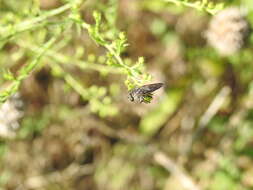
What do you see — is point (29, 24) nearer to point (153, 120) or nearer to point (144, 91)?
point (144, 91)

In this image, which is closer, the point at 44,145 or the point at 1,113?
the point at 1,113

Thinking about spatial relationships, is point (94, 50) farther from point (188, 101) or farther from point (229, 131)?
point (229, 131)

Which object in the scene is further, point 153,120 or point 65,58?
point 153,120

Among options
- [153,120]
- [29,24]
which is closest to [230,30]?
[153,120]

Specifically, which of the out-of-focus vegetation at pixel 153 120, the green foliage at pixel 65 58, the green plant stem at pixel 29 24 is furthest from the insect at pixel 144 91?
the out-of-focus vegetation at pixel 153 120

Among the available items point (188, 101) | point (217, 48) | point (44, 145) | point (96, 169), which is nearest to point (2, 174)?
point (44, 145)

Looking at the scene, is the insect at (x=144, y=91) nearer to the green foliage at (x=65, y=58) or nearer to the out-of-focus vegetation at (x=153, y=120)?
the green foliage at (x=65, y=58)

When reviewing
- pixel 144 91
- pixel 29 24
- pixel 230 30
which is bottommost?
pixel 144 91

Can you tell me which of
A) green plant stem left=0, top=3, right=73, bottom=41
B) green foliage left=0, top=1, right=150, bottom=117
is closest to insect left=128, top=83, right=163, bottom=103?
green foliage left=0, top=1, right=150, bottom=117
